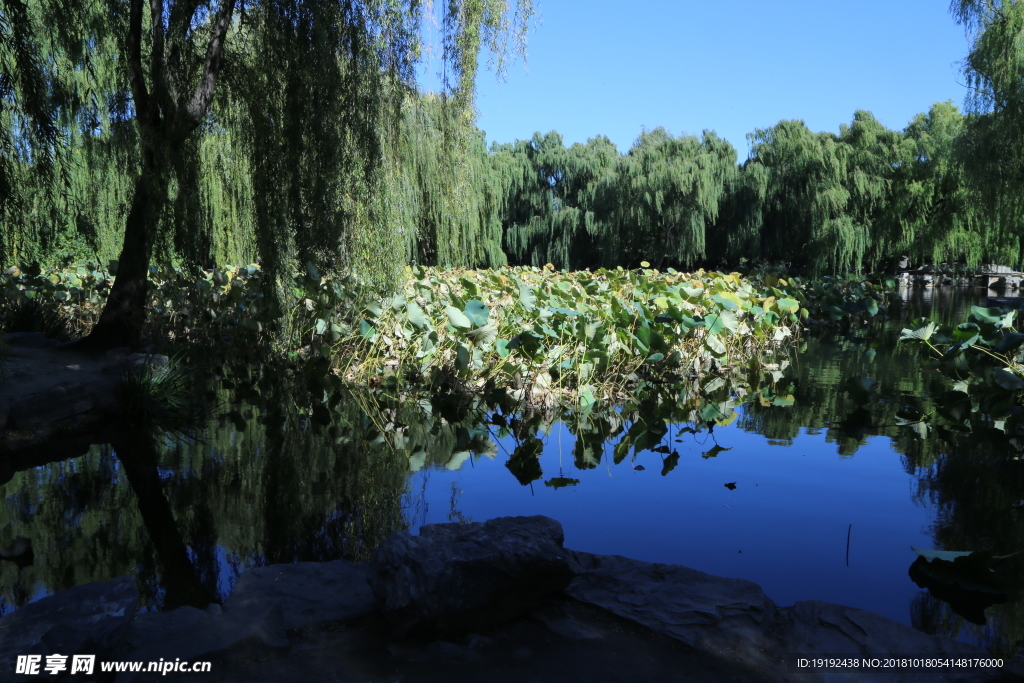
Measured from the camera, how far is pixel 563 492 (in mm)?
3211

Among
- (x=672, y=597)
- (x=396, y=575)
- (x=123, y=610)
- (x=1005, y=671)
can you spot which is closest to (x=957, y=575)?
(x=1005, y=671)

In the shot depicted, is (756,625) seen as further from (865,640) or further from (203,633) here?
(203,633)

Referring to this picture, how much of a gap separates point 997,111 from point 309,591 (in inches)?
385

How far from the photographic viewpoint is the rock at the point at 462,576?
1858mm

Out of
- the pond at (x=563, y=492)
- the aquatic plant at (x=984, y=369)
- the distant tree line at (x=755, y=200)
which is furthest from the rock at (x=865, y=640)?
the distant tree line at (x=755, y=200)

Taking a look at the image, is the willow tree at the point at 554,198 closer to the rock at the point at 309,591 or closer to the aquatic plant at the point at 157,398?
the aquatic plant at the point at 157,398

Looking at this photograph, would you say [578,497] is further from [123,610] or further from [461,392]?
[461,392]

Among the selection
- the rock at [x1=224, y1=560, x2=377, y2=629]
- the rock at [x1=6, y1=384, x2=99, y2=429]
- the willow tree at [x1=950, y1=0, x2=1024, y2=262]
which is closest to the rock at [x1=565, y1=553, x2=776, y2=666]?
the rock at [x1=224, y1=560, x2=377, y2=629]


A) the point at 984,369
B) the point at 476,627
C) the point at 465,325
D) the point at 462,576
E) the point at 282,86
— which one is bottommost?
the point at 476,627

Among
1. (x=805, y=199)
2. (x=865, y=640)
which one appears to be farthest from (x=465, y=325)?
(x=805, y=199)

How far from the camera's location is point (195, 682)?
1641mm

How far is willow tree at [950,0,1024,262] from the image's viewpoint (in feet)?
28.0

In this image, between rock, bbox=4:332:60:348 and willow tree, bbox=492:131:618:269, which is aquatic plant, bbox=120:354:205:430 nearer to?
rock, bbox=4:332:60:348

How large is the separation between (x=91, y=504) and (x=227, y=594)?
1116 millimetres
